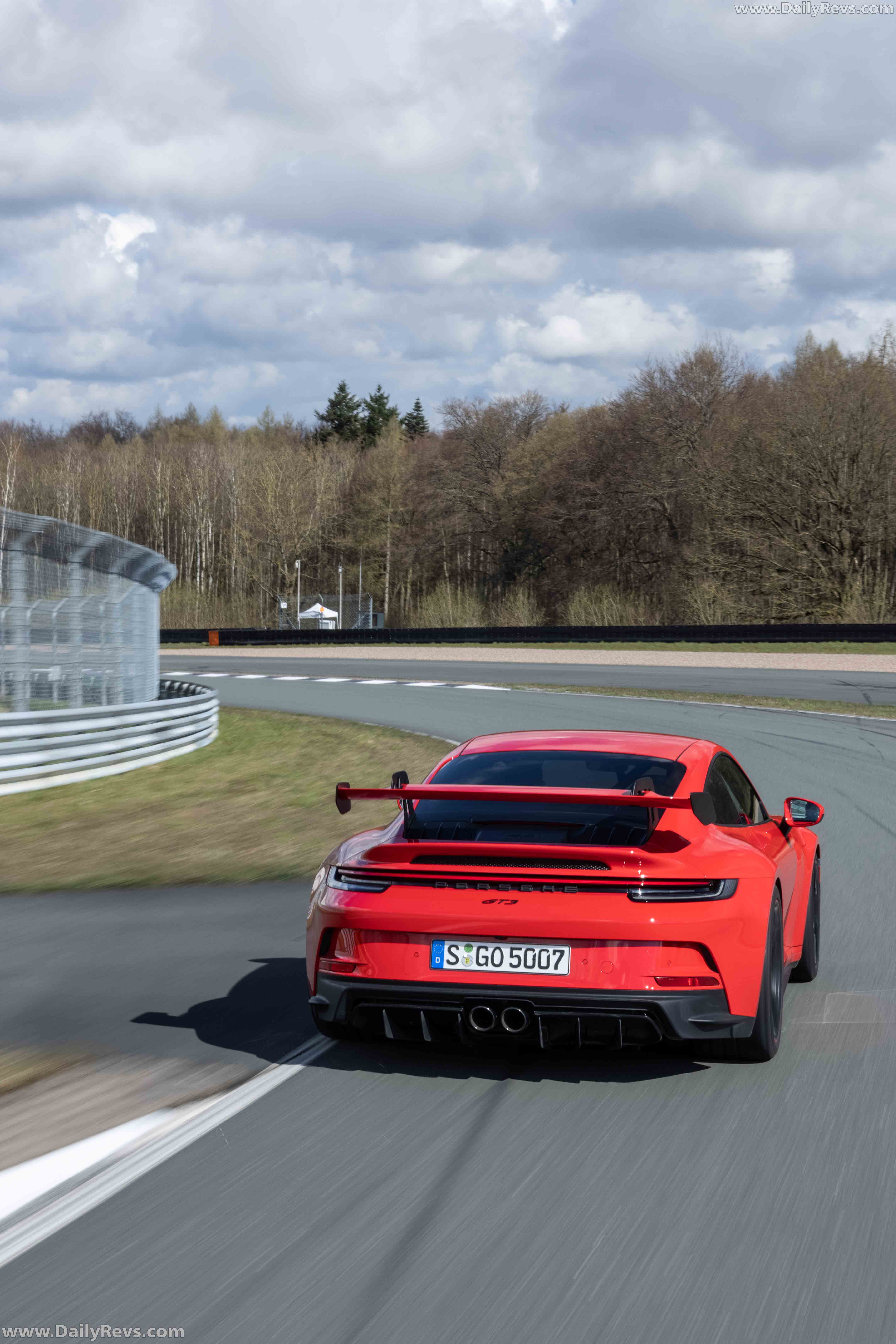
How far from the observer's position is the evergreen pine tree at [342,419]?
111750 millimetres

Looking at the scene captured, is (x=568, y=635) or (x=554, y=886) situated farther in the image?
(x=568, y=635)

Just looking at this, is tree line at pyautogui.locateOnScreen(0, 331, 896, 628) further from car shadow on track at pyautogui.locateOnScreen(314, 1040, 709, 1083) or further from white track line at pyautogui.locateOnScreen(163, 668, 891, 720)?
car shadow on track at pyautogui.locateOnScreen(314, 1040, 709, 1083)

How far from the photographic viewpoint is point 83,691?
15.6 m

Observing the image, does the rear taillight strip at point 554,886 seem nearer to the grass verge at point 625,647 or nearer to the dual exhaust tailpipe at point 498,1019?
the dual exhaust tailpipe at point 498,1019

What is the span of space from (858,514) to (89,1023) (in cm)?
4240

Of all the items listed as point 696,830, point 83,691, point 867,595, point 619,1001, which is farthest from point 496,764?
point 867,595

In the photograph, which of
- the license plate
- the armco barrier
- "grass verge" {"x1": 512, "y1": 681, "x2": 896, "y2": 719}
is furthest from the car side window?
the armco barrier

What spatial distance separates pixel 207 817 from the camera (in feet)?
41.0

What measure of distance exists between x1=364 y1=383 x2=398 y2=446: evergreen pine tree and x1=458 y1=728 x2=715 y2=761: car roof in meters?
106

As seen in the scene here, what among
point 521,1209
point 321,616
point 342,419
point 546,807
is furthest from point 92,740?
point 342,419

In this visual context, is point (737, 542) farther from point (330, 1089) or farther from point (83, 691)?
point (330, 1089)

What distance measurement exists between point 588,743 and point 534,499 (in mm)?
68938

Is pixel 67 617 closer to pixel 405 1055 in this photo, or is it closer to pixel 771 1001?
pixel 405 1055

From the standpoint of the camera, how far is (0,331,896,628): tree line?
45.6 meters
